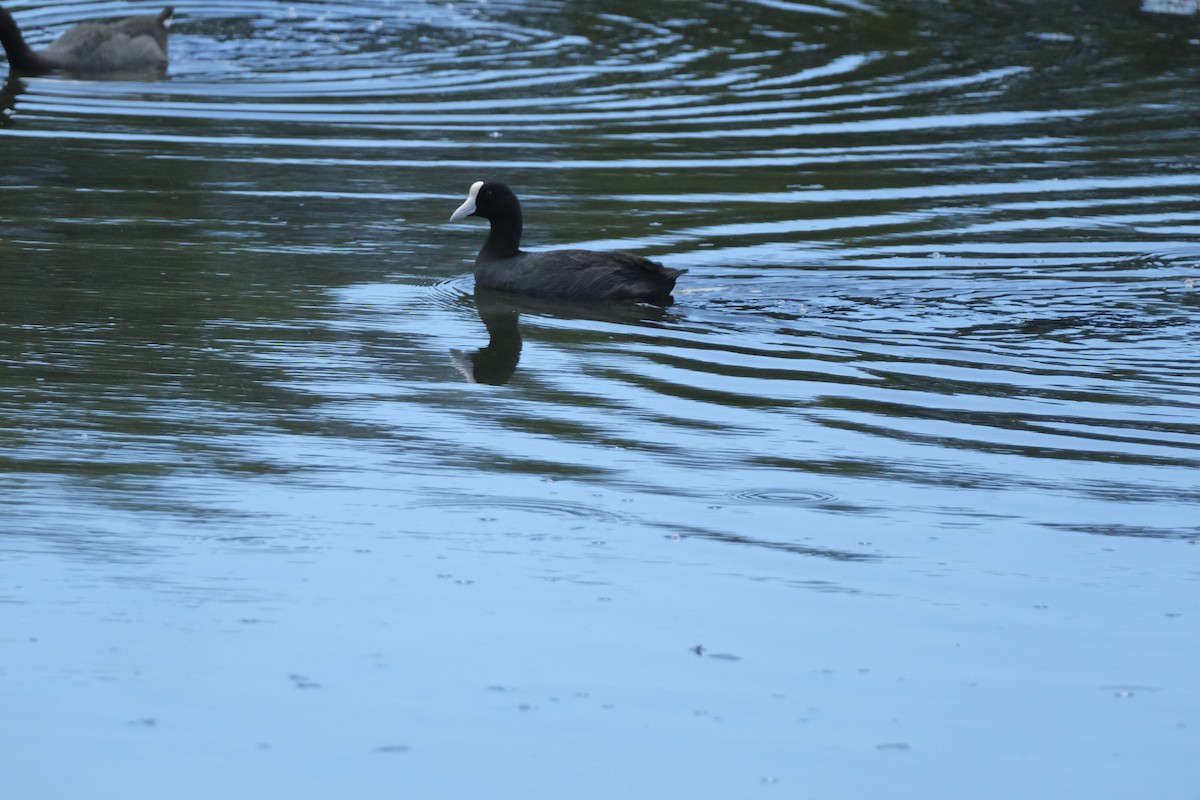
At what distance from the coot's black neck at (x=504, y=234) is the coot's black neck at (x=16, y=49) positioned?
1023 cm

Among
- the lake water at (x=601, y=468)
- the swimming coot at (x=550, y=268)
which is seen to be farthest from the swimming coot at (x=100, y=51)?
the swimming coot at (x=550, y=268)

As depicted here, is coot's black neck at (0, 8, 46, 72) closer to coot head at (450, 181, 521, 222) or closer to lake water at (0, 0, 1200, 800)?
lake water at (0, 0, 1200, 800)

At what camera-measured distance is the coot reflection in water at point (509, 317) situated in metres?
10.8

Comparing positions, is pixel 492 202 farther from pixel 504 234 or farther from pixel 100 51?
pixel 100 51

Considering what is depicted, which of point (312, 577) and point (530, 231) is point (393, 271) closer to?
point (530, 231)

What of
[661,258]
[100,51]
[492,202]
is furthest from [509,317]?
[100,51]

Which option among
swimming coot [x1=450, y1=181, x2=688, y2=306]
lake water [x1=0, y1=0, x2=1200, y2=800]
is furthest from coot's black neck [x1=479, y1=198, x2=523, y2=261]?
lake water [x1=0, y1=0, x2=1200, y2=800]

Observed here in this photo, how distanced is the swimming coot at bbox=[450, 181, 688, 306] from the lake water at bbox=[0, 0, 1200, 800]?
0.60ft

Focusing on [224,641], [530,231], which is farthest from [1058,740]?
[530,231]

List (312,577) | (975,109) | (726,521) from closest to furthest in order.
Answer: (312,577) < (726,521) < (975,109)

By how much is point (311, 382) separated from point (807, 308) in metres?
3.35

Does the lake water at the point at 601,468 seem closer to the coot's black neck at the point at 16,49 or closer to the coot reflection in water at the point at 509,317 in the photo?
the coot reflection in water at the point at 509,317

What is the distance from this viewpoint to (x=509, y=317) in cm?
1219

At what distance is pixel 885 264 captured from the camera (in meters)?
13.1
